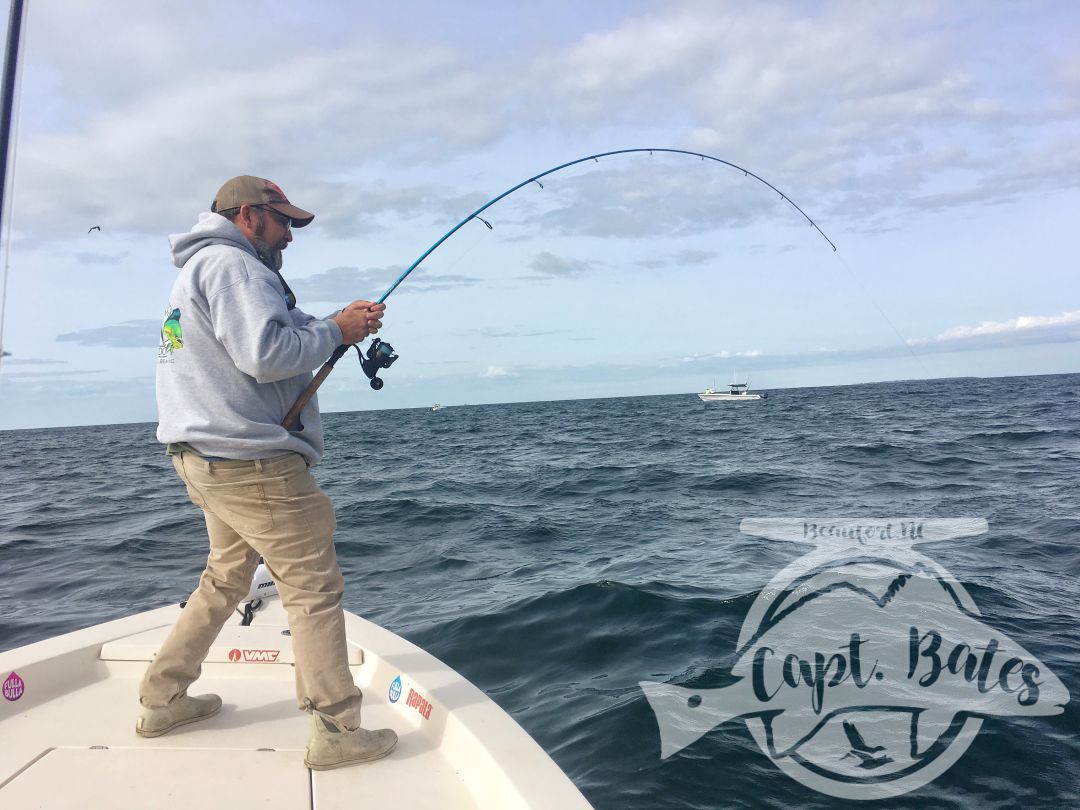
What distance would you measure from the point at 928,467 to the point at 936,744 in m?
10.9

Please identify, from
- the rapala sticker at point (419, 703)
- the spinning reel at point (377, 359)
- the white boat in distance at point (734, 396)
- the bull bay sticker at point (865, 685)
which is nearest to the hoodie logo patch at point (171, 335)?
the spinning reel at point (377, 359)

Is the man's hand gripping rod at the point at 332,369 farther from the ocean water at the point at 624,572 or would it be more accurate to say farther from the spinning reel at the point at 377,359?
the ocean water at the point at 624,572

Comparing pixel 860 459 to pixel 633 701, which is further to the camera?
pixel 860 459

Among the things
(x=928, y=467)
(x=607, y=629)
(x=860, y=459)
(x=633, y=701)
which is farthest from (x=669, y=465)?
(x=633, y=701)

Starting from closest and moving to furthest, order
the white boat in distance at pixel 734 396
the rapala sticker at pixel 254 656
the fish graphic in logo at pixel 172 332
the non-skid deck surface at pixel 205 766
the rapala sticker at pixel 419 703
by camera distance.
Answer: the non-skid deck surface at pixel 205 766 → the fish graphic in logo at pixel 172 332 → the rapala sticker at pixel 419 703 → the rapala sticker at pixel 254 656 → the white boat in distance at pixel 734 396

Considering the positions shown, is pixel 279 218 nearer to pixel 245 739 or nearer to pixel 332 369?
pixel 332 369

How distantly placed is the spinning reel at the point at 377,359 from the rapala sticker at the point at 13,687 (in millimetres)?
1701

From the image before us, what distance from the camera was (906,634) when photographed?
471 centimetres

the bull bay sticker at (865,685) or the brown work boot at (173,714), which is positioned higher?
the brown work boot at (173,714)

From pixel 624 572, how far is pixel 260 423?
4.75 metres

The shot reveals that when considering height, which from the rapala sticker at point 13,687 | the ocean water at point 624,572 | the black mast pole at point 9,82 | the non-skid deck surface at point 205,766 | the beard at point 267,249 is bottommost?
the ocean water at point 624,572

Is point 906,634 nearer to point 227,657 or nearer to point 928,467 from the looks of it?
point 227,657

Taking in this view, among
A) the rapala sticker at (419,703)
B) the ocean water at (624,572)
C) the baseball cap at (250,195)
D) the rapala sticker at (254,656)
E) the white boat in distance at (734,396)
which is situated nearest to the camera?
the baseball cap at (250,195)

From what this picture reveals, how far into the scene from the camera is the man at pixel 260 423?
2.22m
